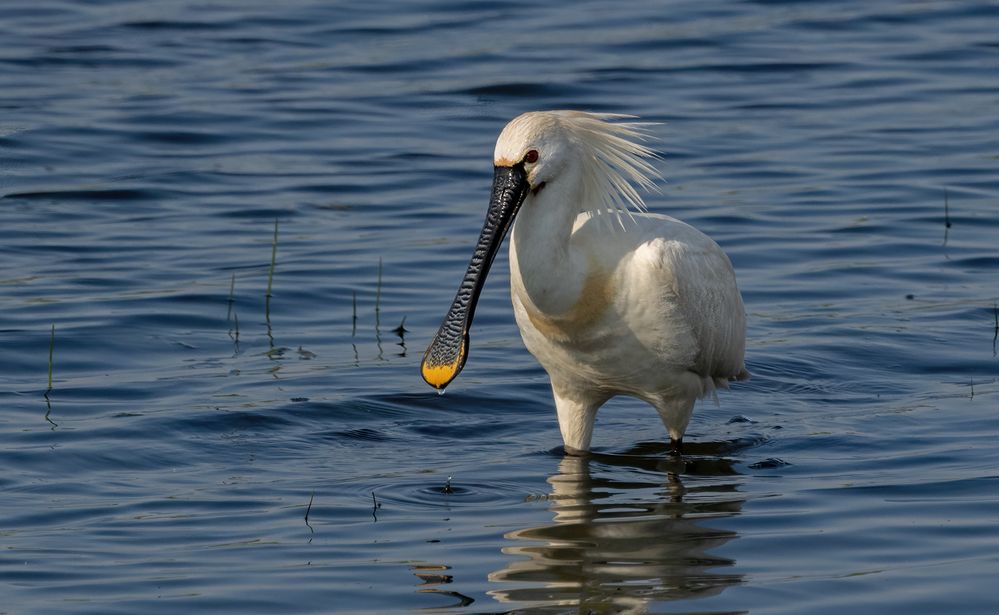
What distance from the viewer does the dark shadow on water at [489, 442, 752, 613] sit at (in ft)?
20.8

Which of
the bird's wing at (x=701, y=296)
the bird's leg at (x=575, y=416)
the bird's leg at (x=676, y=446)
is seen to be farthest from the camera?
the bird's leg at (x=676, y=446)

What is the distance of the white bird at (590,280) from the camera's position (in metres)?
7.71

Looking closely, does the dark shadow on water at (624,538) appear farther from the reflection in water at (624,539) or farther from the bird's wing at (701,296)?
the bird's wing at (701,296)

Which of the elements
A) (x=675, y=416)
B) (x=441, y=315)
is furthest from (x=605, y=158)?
(x=441, y=315)

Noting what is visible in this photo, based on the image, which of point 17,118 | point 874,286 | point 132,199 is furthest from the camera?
point 17,118

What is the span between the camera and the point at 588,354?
8.17 metres

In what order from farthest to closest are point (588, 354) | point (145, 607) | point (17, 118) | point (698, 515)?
1. point (17, 118)
2. point (588, 354)
3. point (698, 515)
4. point (145, 607)

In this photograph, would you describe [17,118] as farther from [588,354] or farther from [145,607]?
[145,607]

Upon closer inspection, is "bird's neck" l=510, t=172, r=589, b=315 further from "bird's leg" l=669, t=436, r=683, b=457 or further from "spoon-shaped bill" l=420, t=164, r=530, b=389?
"bird's leg" l=669, t=436, r=683, b=457

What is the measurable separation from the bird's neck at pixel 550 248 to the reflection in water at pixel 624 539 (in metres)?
0.86

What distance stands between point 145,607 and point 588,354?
2.65 m

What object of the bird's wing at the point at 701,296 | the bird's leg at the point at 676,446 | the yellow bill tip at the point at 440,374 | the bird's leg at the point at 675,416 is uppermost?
the bird's wing at the point at 701,296

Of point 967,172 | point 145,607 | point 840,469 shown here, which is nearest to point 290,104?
point 967,172

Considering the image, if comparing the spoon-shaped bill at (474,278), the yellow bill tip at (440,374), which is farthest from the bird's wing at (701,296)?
the yellow bill tip at (440,374)
